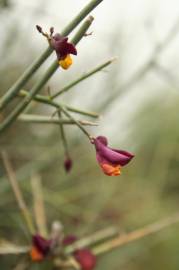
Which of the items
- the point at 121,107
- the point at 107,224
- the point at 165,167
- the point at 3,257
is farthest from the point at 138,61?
the point at 3,257

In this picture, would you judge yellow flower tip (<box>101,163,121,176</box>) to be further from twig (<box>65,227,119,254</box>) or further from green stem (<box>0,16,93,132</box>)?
twig (<box>65,227,119,254</box>)

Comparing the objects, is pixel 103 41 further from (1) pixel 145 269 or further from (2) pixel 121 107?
(1) pixel 145 269

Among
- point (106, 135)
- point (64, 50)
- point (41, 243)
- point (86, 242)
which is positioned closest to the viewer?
point (64, 50)

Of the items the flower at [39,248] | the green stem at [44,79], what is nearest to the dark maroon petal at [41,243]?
the flower at [39,248]

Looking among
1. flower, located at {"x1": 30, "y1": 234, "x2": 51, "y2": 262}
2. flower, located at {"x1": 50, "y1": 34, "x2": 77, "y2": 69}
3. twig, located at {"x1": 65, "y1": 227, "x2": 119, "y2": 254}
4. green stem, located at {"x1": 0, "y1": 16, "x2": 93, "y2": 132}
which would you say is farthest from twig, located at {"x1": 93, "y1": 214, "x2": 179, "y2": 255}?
flower, located at {"x1": 50, "y1": 34, "x2": 77, "y2": 69}

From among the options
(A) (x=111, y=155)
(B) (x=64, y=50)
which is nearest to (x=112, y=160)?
(A) (x=111, y=155)

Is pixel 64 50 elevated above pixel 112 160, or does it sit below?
above

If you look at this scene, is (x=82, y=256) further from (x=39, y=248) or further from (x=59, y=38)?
(x=59, y=38)
